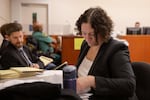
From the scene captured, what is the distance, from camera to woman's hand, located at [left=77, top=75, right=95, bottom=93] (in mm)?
1174

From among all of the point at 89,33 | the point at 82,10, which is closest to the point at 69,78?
the point at 89,33

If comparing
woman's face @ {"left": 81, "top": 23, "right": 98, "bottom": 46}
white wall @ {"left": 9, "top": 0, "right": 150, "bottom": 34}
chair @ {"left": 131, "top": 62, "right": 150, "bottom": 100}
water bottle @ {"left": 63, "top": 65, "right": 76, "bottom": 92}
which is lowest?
chair @ {"left": 131, "top": 62, "right": 150, "bottom": 100}

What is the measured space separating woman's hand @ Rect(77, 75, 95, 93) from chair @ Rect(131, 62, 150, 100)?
547 millimetres

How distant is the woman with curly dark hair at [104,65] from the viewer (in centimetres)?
127

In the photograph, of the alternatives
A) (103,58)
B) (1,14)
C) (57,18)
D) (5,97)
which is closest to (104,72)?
(103,58)

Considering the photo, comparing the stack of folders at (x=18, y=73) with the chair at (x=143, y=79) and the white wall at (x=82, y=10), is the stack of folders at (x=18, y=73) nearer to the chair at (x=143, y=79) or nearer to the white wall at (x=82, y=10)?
the chair at (x=143, y=79)

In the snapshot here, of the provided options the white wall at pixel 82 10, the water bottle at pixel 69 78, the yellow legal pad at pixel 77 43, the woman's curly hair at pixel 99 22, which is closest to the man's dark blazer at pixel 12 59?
the yellow legal pad at pixel 77 43

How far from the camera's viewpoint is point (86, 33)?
149 centimetres

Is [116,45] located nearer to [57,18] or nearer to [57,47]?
[57,47]

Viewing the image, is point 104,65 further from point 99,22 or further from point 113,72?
point 99,22

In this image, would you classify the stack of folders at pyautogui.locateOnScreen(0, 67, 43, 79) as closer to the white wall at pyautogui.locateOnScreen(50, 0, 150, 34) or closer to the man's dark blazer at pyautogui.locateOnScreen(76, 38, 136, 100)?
the man's dark blazer at pyautogui.locateOnScreen(76, 38, 136, 100)

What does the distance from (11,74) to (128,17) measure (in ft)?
27.8

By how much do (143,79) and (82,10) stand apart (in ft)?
24.4

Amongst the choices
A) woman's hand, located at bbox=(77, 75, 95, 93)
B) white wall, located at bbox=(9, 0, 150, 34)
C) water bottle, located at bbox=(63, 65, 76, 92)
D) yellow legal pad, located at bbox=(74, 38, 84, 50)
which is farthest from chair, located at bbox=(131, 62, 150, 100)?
white wall, located at bbox=(9, 0, 150, 34)
